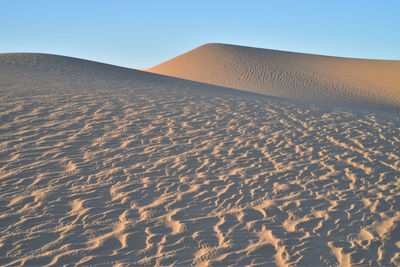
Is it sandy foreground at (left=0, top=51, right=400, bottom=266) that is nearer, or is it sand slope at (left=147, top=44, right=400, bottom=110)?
sandy foreground at (left=0, top=51, right=400, bottom=266)

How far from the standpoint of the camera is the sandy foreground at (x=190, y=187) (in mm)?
3756

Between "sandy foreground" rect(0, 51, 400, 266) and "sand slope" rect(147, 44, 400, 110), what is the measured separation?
15097 mm

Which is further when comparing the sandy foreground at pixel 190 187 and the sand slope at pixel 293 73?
the sand slope at pixel 293 73

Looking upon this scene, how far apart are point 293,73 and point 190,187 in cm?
2972

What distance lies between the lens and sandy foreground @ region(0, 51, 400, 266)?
3.76m

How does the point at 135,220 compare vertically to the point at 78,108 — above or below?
below

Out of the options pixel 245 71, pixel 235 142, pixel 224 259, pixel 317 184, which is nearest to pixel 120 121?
pixel 235 142

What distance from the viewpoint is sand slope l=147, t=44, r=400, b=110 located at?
84.1 feet

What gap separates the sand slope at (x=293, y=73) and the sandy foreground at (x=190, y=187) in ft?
49.5

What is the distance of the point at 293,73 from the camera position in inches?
1286

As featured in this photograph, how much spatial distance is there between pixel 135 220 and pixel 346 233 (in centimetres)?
275

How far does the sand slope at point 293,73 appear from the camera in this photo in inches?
1009

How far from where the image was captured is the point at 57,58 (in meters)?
21.4

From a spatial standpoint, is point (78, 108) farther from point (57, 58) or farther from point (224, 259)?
point (57, 58)
